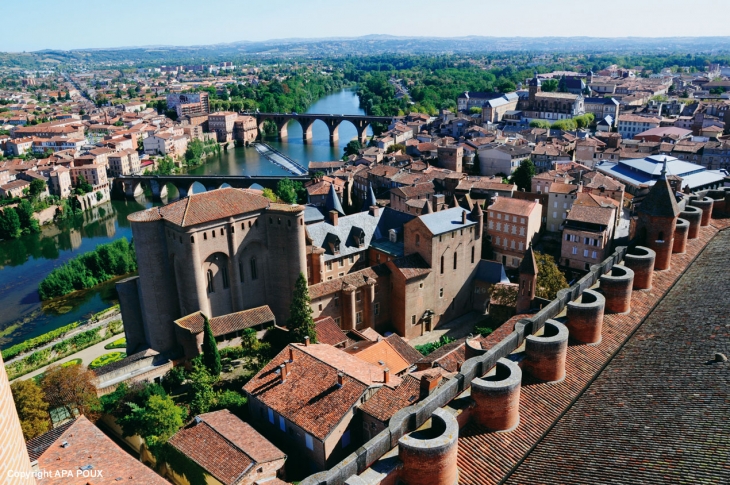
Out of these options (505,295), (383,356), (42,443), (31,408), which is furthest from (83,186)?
(42,443)

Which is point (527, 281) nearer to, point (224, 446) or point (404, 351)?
point (404, 351)

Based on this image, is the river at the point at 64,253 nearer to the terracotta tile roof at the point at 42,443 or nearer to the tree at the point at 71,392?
the tree at the point at 71,392

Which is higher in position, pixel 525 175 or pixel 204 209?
pixel 204 209

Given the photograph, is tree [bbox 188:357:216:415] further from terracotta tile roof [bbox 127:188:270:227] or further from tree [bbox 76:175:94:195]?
tree [bbox 76:175:94:195]

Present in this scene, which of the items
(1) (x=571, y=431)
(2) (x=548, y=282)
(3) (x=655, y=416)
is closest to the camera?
(3) (x=655, y=416)

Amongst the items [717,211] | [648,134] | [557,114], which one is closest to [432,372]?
[717,211]

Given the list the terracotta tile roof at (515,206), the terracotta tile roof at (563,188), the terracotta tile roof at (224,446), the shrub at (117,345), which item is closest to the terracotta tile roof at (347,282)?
the terracotta tile roof at (224,446)
